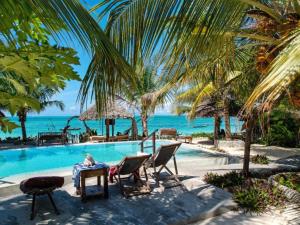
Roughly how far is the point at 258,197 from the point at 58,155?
31.7 feet

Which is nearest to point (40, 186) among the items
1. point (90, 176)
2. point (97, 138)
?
point (90, 176)

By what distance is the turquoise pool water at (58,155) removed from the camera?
10.4 m

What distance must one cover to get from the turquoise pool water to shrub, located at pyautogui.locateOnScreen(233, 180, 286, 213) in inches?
210

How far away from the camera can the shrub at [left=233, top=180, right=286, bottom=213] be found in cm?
486

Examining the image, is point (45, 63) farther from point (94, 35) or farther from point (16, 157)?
point (16, 157)

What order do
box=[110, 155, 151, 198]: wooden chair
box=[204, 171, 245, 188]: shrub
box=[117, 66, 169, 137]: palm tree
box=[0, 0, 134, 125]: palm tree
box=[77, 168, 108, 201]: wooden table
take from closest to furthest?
box=[0, 0, 134, 125]: palm tree
box=[117, 66, 169, 137]: palm tree
box=[77, 168, 108, 201]: wooden table
box=[110, 155, 151, 198]: wooden chair
box=[204, 171, 245, 188]: shrub

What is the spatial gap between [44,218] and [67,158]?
7976 mm

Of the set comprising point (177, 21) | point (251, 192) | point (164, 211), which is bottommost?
point (164, 211)

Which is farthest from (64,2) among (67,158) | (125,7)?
(67,158)

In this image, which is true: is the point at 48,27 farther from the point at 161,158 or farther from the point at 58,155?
the point at 58,155

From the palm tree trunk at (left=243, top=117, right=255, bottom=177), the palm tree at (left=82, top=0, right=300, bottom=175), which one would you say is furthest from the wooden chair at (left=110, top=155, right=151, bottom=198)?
the palm tree at (left=82, top=0, right=300, bottom=175)

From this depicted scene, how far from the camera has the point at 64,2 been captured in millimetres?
1036

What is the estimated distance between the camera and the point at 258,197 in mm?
5090

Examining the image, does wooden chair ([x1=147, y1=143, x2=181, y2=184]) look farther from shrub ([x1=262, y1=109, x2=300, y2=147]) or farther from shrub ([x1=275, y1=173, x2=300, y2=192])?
shrub ([x1=262, y1=109, x2=300, y2=147])
